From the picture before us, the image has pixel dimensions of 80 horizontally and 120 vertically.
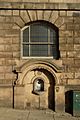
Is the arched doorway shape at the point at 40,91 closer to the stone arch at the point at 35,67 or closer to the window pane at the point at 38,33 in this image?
the stone arch at the point at 35,67

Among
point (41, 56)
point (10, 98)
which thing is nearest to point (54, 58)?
point (41, 56)

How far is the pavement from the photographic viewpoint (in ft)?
45.6

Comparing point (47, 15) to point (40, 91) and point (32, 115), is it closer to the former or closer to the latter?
point (40, 91)

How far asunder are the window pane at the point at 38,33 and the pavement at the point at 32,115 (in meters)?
3.69

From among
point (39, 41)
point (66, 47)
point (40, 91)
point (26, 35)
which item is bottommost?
point (40, 91)

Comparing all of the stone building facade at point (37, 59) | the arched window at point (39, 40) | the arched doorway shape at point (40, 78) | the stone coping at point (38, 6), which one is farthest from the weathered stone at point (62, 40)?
the stone coping at point (38, 6)

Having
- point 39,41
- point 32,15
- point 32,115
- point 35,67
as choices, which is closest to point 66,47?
point 39,41

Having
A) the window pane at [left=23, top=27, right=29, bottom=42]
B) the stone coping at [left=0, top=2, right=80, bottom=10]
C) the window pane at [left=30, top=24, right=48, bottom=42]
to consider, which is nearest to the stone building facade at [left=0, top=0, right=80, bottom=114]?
the stone coping at [left=0, top=2, right=80, bottom=10]

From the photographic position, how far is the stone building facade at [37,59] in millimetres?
15750

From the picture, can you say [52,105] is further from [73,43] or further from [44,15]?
[44,15]

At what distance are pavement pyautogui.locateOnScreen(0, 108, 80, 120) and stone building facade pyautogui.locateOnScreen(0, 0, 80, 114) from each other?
45cm

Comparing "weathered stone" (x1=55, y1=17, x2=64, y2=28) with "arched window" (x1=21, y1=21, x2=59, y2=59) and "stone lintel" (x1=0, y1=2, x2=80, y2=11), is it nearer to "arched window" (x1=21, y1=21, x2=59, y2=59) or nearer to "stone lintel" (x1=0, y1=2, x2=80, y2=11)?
"arched window" (x1=21, y1=21, x2=59, y2=59)

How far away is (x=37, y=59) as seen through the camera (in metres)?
16.0

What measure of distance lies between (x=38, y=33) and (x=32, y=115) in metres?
4.39
